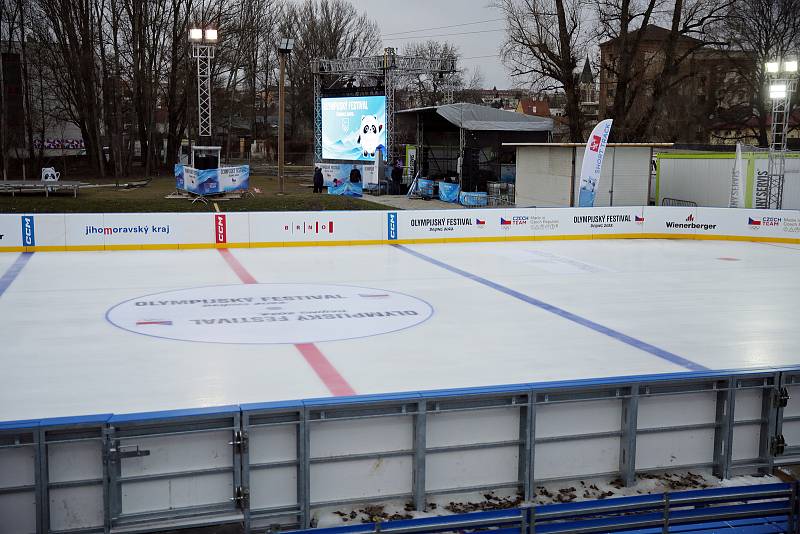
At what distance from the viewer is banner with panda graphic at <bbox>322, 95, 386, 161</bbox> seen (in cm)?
4419

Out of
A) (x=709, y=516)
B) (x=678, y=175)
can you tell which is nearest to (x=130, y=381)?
(x=709, y=516)

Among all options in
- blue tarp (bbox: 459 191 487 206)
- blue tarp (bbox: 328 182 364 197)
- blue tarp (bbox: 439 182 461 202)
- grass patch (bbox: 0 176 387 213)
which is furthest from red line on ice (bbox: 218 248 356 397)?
blue tarp (bbox: 328 182 364 197)

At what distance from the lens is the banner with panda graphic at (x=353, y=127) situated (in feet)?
145

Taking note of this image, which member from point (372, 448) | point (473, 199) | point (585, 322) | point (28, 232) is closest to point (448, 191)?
point (473, 199)

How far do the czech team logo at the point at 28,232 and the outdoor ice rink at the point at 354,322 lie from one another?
56cm

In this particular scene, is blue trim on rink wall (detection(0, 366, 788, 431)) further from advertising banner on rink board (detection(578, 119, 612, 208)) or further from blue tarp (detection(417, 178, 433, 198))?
blue tarp (detection(417, 178, 433, 198))

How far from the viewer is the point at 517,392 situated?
26.4 ft

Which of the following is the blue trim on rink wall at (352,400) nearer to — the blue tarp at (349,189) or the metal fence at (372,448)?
the metal fence at (372,448)

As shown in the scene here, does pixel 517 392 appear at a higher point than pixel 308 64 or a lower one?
lower

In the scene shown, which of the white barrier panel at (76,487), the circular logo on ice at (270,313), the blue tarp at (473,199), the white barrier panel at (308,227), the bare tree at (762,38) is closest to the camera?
the white barrier panel at (76,487)

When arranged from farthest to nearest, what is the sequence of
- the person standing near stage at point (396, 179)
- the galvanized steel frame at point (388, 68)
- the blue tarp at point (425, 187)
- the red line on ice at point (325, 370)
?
the person standing near stage at point (396, 179)
the galvanized steel frame at point (388, 68)
the blue tarp at point (425, 187)
the red line on ice at point (325, 370)

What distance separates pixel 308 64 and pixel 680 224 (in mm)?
62096

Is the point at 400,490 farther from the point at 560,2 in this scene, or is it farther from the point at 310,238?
the point at 560,2

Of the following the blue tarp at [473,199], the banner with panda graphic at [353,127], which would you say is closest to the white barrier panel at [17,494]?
the blue tarp at [473,199]
